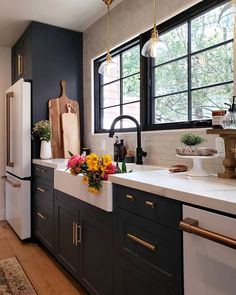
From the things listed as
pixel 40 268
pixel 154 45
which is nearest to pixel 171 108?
pixel 154 45

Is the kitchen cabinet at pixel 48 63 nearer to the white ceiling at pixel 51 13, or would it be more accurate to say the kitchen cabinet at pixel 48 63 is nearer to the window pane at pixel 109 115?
the white ceiling at pixel 51 13

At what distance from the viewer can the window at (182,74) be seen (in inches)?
70.5

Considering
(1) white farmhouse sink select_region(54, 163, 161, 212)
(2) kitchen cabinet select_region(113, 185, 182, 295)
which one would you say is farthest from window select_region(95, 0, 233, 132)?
(2) kitchen cabinet select_region(113, 185, 182, 295)

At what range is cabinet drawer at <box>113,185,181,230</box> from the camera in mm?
1099

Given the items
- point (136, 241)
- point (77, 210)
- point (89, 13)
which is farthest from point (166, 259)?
point (89, 13)

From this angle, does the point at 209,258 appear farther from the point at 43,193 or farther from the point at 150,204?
the point at 43,193

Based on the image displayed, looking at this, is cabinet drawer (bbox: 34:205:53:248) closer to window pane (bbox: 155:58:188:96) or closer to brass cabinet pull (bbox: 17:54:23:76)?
window pane (bbox: 155:58:188:96)

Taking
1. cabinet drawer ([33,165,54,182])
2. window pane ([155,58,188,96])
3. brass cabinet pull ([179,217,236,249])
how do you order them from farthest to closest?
cabinet drawer ([33,165,54,182])
window pane ([155,58,188,96])
brass cabinet pull ([179,217,236,249])

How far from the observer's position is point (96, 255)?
1700 millimetres

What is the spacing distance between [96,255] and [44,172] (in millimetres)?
1176

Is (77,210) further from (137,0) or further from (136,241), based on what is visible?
(137,0)

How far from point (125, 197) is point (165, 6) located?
5.12 feet

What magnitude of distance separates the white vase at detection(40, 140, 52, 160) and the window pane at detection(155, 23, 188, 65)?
1.48 metres

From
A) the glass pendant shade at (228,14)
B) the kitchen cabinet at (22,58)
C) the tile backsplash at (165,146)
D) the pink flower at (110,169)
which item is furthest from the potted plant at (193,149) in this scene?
the kitchen cabinet at (22,58)
